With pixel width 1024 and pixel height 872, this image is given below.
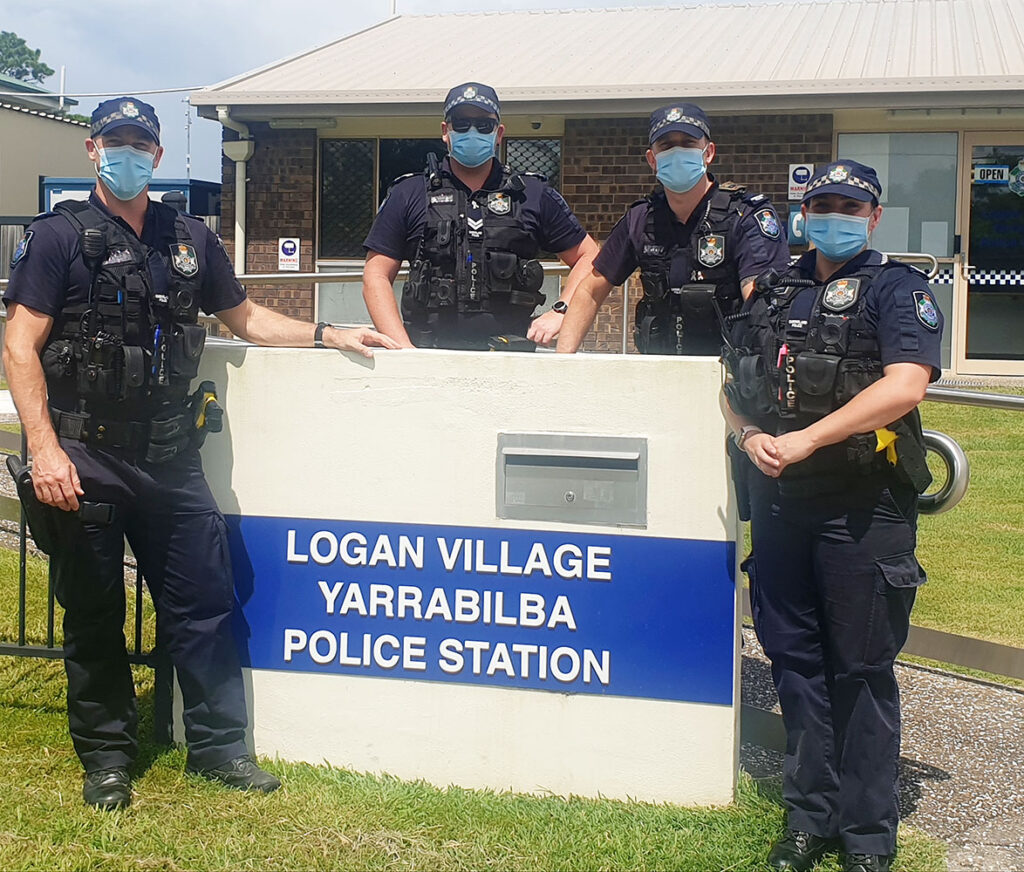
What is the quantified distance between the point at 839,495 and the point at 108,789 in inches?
88.5

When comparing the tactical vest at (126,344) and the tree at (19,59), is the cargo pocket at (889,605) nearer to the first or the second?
the tactical vest at (126,344)

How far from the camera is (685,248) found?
4156 mm

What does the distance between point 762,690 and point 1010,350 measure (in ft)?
28.8

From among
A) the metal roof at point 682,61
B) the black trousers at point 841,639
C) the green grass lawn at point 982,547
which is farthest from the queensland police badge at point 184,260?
the metal roof at point 682,61

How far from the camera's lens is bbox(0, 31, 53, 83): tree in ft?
246

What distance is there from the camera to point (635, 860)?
3.30 m

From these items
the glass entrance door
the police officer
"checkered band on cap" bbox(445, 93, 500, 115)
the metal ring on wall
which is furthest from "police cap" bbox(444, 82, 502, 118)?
the glass entrance door

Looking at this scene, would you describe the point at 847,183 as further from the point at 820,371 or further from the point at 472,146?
the point at 472,146

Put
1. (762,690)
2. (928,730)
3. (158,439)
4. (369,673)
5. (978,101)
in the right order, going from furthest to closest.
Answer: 1. (978,101)
2. (762,690)
3. (928,730)
4. (369,673)
5. (158,439)

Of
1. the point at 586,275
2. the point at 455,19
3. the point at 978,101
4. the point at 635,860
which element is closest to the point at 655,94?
the point at 978,101

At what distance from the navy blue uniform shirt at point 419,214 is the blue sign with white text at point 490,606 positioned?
3.93 feet

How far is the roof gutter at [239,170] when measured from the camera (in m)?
13.8

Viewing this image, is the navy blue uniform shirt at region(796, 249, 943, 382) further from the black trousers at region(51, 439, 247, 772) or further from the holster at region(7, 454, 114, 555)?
the holster at region(7, 454, 114, 555)

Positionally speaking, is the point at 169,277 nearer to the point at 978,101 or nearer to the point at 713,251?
the point at 713,251
